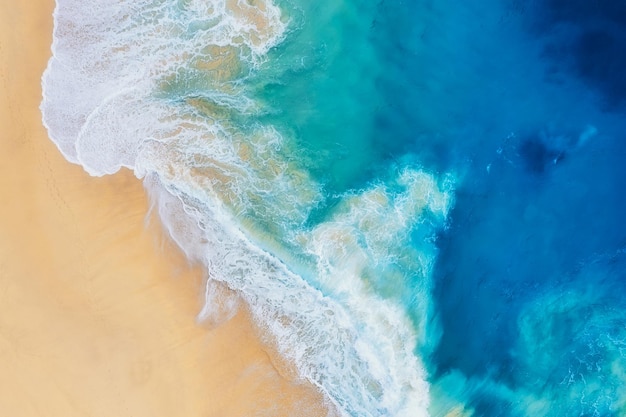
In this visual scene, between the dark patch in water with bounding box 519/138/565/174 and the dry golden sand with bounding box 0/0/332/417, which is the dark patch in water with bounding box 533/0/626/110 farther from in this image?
the dry golden sand with bounding box 0/0/332/417

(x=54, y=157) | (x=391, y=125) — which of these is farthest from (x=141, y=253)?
(x=391, y=125)

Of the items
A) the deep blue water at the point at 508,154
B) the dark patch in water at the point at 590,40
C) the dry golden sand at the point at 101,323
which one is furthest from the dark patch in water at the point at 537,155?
the dry golden sand at the point at 101,323

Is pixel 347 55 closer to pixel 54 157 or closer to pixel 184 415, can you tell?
pixel 54 157

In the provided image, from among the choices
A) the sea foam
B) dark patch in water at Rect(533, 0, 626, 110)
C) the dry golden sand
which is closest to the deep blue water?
dark patch in water at Rect(533, 0, 626, 110)

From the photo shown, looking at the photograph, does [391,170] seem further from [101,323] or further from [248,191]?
[101,323]

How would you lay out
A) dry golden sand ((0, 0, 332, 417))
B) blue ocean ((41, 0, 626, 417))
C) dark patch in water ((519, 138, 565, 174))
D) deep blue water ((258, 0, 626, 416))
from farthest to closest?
1. dark patch in water ((519, 138, 565, 174))
2. deep blue water ((258, 0, 626, 416))
3. blue ocean ((41, 0, 626, 417))
4. dry golden sand ((0, 0, 332, 417))

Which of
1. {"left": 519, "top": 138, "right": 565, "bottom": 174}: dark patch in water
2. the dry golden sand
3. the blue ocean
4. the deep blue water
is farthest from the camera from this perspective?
{"left": 519, "top": 138, "right": 565, "bottom": 174}: dark patch in water

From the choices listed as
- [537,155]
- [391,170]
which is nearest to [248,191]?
[391,170]
